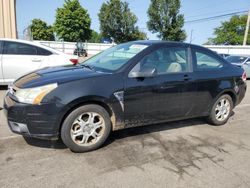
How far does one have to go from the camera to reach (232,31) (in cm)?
Result: 6550

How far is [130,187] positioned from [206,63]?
288 cm

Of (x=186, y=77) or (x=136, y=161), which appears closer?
(x=136, y=161)

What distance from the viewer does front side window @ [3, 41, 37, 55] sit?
22.4ft

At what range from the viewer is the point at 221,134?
14.9 ft

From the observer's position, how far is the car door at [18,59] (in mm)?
6824

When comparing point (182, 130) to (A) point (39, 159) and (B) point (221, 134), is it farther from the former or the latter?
(A) point (39, 159)

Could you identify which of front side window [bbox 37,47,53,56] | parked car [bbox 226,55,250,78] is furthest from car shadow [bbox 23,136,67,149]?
parked car [bbox 226,55,250,78]

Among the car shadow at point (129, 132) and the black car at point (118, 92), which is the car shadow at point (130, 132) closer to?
the car shadow at point (129, 132)

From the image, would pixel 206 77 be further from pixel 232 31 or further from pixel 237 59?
pixel 232 31

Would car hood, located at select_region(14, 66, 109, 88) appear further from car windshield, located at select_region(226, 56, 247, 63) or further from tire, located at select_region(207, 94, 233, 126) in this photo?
car windshield, located at select_region(226, 56, 247, 63)

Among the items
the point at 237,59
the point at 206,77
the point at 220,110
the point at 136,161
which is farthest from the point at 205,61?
the point at 237,59

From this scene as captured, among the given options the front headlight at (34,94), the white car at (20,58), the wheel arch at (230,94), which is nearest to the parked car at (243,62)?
the wheel arch at (230,94)

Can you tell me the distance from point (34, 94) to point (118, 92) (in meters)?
1.13

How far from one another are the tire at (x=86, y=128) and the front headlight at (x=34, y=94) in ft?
1.39
